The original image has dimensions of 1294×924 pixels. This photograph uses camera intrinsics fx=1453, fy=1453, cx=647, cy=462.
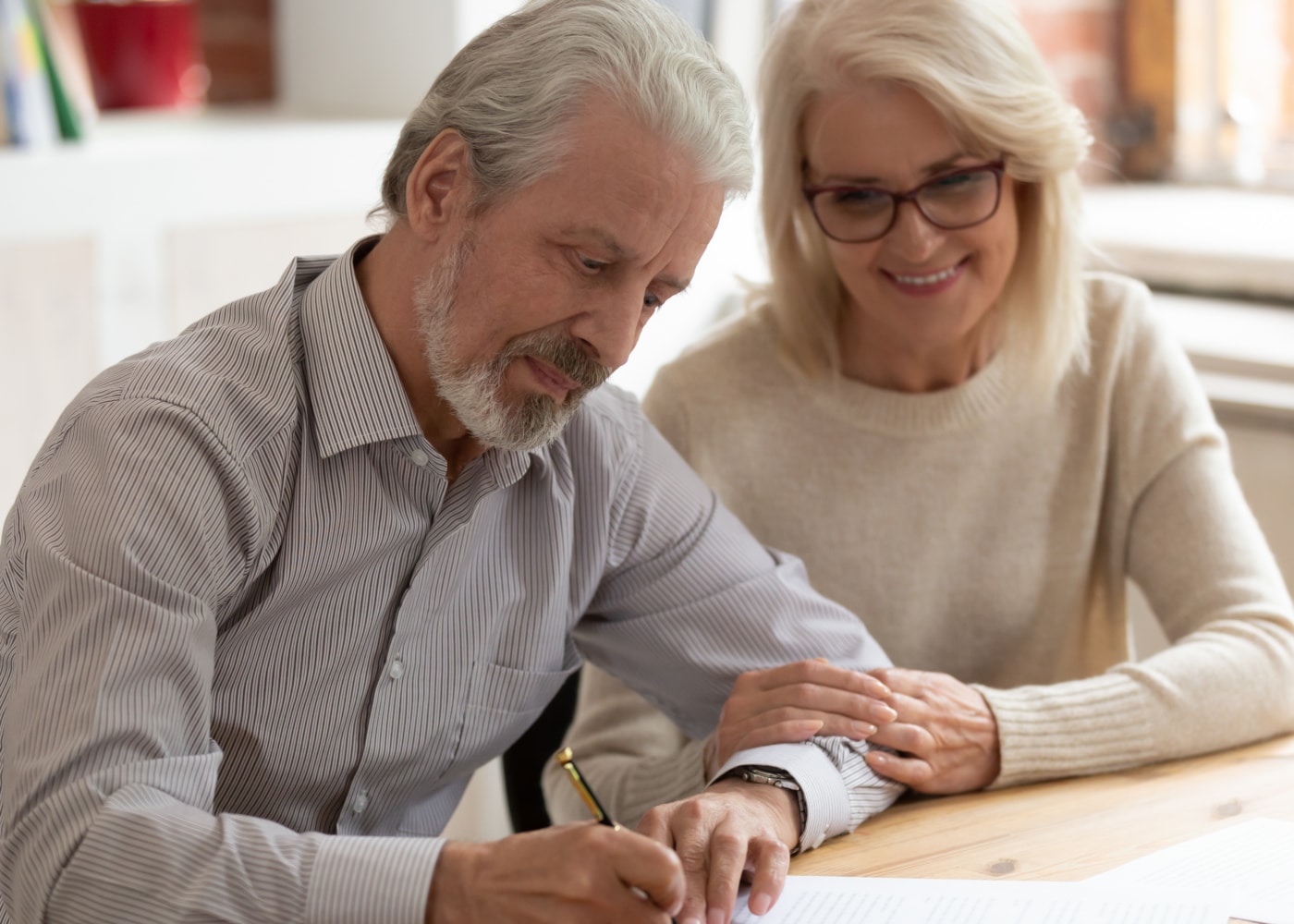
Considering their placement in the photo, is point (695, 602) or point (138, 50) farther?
point (138, 50)

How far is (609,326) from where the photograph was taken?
1.35 metres

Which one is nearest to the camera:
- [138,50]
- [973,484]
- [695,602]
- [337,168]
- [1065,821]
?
[1065,821]

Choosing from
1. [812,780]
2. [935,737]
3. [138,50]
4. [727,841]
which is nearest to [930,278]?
[935,737]

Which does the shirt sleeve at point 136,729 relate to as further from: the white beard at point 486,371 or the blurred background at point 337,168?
the blurred background at point 337,168

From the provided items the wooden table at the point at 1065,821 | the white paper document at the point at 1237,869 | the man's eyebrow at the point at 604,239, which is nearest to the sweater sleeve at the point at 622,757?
the wooden table at the point at 1065,821

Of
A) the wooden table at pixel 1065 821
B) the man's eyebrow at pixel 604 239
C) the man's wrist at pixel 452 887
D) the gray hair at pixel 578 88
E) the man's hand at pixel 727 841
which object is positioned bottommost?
the wooden table at pixel 1065 821

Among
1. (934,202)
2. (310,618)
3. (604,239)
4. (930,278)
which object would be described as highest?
(604,239)

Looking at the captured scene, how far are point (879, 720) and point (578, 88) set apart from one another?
0.70m

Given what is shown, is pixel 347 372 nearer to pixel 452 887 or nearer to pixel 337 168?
pixel 452 887

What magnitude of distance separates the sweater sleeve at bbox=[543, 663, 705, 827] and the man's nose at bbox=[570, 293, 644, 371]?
0.49 meters

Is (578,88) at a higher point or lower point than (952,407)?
higher

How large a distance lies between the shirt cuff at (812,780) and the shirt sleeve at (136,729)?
1.37 ft

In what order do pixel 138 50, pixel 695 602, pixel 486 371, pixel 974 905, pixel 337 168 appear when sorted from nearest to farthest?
pixel 974 905, pixel 486 371, pixel 695 602, pixel 337 168, pixel 138 50

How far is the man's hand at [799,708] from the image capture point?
1481 mm
